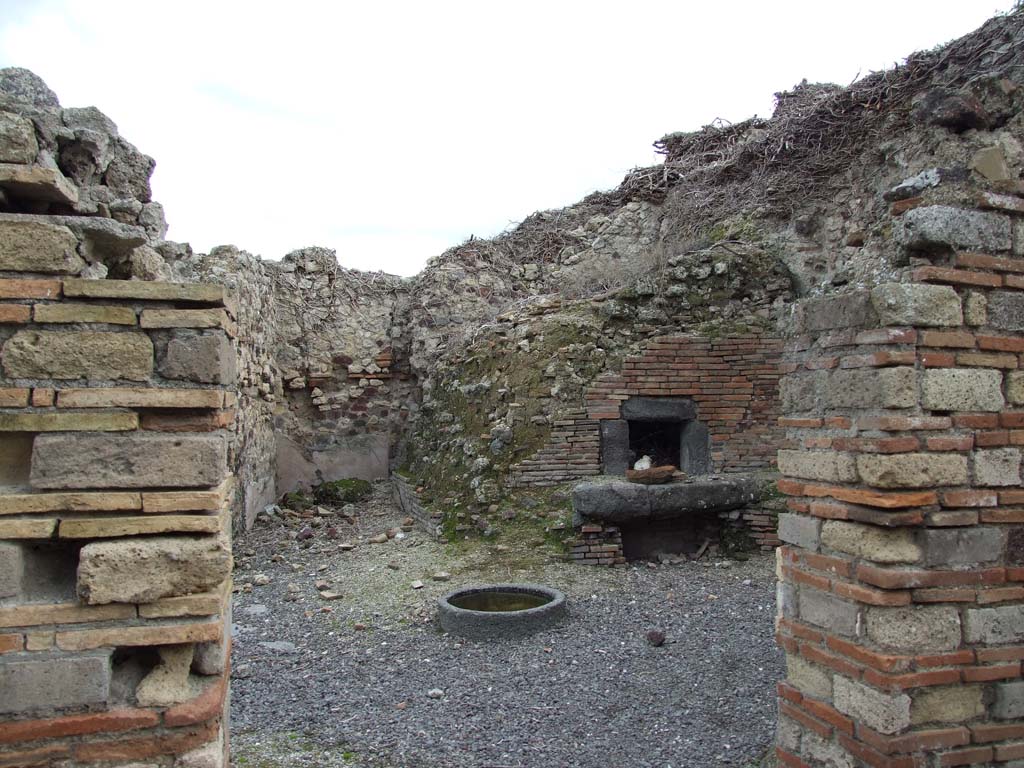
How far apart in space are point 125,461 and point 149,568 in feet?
1.12

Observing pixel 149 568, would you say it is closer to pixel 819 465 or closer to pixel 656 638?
pixel 819 465

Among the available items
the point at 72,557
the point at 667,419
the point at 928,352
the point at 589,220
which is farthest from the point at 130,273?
the point at 589,220

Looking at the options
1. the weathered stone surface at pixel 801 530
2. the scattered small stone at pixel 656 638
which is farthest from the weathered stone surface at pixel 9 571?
the scattered small stone at pixel 656 638

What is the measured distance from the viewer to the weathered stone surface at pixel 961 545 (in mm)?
2939

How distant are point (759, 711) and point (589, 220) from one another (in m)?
10.2

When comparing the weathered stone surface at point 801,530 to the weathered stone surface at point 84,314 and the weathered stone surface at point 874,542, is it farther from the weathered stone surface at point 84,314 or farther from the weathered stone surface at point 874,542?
the weathered stone surface at point 84,314

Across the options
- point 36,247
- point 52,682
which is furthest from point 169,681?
point 36,247

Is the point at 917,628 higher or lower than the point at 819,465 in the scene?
lower

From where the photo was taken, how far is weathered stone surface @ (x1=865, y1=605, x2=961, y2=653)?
9.57ft

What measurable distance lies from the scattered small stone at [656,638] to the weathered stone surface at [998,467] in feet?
9.41

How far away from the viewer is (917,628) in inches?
115

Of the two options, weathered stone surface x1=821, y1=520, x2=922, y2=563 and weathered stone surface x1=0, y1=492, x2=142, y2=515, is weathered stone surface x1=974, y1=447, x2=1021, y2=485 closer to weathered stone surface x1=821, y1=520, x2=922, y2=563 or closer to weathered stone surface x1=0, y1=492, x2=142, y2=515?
weathered stone surface x1=821, y1=520, x2=922, y2=563

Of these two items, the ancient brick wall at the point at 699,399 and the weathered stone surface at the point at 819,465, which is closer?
the weathered stone surface at the point at 819,465

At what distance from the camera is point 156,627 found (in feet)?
7.76
